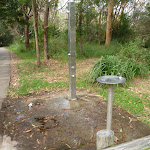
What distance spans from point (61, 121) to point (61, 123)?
9cm

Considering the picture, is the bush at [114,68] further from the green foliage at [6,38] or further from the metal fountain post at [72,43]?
the green foliage at [6,38]

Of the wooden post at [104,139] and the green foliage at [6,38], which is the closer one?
the wooden post at [104,139]

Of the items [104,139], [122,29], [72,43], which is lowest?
[104,139]

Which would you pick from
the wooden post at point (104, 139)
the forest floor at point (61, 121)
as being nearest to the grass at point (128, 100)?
the forest floor at point (61, 121)

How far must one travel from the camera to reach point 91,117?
3.79 metres

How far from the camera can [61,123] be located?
11.6 ft

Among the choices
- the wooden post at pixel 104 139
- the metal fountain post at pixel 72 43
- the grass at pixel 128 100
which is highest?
the metal fountain post at pixel 72 43

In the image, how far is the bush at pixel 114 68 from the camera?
5.91 m

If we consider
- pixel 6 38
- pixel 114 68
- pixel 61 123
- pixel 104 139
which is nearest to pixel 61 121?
pixel 61 123

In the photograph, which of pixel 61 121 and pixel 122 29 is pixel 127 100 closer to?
pixel 61 121

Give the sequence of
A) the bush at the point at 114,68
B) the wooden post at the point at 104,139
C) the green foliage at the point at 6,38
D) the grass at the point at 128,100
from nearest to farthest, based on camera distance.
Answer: the wooden post at the point at 104,139 → the grass at the point at 128,100 → the bush at the point at 114,68 → the green foliage at the point at 6,38

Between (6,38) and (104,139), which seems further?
(6,38)

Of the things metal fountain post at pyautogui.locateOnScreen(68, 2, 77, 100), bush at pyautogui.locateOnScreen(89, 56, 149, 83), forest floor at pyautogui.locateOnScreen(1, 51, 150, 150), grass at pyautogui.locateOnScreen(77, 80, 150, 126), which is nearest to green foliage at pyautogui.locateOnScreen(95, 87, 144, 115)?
grass at pyautogui.locateOnScreen(77, 80, 150, 126)

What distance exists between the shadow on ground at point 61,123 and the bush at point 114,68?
1264 mm
